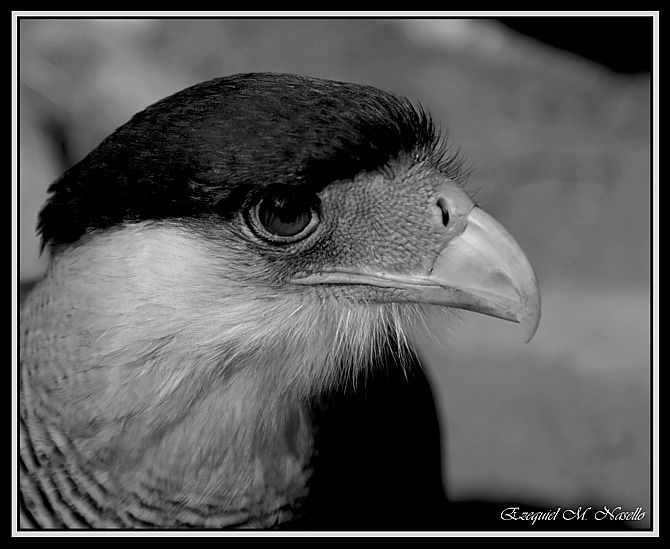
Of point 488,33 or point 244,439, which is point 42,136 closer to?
point 244,439

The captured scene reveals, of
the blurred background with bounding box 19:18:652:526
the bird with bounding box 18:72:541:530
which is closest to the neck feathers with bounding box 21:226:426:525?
the bird with bounding box 18:72:541:530

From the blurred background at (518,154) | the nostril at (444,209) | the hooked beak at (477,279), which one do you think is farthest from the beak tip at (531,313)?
the blurred background at (518,154)

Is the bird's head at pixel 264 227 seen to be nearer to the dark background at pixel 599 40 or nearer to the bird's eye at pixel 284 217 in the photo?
the bird's eye at pixel 284 217

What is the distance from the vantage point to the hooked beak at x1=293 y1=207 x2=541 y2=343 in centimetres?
175

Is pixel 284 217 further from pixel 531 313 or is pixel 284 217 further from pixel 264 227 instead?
pixel 531 313

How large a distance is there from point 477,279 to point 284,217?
506 millimetres

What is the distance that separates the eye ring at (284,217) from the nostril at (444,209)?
0.33 m

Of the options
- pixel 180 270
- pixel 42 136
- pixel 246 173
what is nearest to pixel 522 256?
pixel 246 173

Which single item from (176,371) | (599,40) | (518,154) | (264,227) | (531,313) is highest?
(599,40)

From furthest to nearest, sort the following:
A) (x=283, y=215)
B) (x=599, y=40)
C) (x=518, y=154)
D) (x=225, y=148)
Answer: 1. (x=518, y=154)
2. (x=599, y=40)
3. (x=283, y=215)
4. (x=225, y=148)

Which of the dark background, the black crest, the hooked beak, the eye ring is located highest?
the dark background

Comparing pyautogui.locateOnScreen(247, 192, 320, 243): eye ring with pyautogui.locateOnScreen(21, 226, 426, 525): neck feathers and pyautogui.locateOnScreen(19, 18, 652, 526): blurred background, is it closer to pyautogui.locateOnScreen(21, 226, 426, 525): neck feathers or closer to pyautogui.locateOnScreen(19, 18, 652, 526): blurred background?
pyautogui.locateOnScreen(21, 226, 426, 525): neck feathers

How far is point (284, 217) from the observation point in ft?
5.72

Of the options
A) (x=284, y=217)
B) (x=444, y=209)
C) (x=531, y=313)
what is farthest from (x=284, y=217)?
(x=531, y=313)
